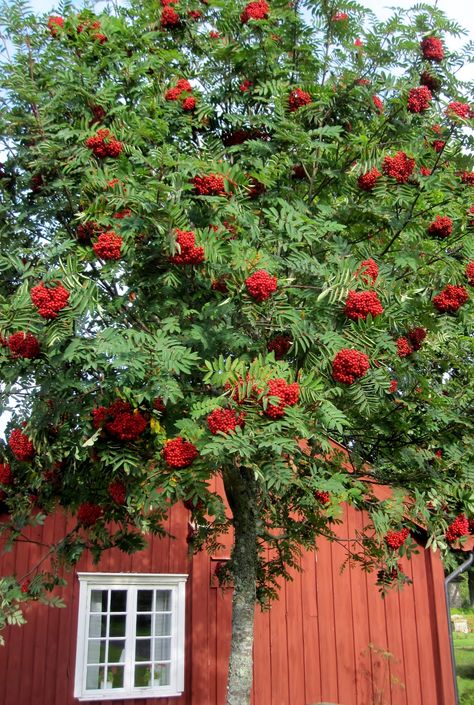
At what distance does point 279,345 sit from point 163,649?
5.71 meters

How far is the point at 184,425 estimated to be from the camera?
4.40 meters

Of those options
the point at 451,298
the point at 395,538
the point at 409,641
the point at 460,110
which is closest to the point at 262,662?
the point at 409,641

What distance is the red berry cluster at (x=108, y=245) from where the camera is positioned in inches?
176

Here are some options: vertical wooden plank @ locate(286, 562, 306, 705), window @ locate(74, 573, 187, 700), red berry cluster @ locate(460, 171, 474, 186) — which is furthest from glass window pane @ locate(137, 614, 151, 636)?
red berry cluster @ locate(460, 171, 474, 186)

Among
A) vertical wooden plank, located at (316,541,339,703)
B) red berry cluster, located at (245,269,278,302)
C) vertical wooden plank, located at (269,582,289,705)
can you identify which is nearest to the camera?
red berry cluster, located at (245,269,278,302)

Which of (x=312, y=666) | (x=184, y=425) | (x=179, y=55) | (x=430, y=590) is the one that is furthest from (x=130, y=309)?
(x=430, y=590)

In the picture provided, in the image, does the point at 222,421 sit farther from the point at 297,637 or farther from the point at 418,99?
the point at 297,637

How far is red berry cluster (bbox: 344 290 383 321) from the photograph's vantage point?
4.40m

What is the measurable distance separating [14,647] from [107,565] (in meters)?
1.40

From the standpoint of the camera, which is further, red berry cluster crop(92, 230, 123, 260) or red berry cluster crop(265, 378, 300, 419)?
red berry cluster crop(92, 230, 123, 260)

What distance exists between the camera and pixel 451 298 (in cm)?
497

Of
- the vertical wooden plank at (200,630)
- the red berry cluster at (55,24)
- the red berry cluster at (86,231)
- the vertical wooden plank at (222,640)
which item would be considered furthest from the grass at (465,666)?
the red berry cluster at (55,24)

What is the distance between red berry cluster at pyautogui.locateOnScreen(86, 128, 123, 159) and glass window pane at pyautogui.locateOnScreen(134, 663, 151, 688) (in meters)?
6.53

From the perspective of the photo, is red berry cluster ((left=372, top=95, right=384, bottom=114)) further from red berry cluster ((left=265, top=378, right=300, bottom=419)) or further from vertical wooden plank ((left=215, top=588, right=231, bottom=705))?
vertical wooden plank ((left=215, top=588, right=231, bottom=705))
